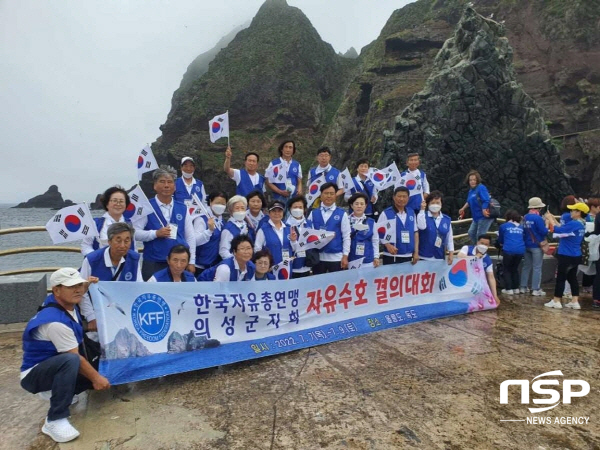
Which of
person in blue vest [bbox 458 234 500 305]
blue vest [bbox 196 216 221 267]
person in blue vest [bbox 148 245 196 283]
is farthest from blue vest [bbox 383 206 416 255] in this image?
person in blue vest [bbox 148 245 196 283]

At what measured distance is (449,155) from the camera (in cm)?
2969

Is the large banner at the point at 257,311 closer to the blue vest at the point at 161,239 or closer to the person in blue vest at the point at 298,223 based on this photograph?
the person in blue vest at the point at 298,223

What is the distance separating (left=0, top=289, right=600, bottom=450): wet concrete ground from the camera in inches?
113

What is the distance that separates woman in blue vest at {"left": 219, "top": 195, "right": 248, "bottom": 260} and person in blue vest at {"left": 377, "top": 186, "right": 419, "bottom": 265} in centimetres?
205

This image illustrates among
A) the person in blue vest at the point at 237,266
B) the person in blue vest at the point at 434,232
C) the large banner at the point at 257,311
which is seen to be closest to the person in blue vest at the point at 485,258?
the large banner at the point at 257,311

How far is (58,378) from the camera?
2980 millimetres

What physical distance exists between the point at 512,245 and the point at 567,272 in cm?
100

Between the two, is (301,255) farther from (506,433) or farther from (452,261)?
(506,433)

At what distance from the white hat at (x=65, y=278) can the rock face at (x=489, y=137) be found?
28522mm

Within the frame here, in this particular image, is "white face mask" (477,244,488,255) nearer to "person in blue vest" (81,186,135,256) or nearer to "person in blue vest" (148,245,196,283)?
"person in blue vest" (148,245,196,283)

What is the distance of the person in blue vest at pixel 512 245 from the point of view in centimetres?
735

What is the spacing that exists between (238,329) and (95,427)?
1580mm

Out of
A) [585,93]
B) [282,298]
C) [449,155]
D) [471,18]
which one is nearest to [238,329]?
[282,298]

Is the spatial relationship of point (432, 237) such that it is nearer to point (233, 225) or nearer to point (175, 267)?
point (233, 225)
